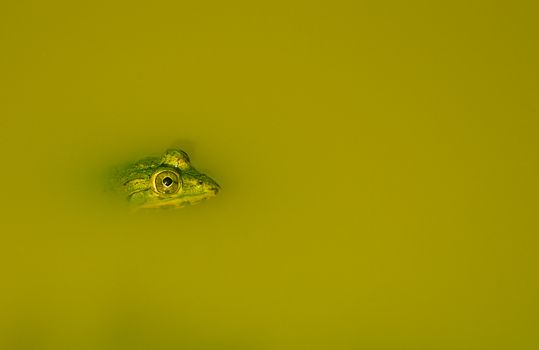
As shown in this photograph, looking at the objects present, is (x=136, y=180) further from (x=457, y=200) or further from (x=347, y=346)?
(x=457, y=200)

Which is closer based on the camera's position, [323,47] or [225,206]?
[225,206]

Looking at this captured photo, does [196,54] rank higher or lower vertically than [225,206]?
higher

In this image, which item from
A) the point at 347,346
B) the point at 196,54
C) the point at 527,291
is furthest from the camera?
the point at 196,54

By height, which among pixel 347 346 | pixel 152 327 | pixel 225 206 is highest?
pixel 225 206

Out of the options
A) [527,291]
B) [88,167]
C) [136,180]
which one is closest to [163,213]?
[136,180]

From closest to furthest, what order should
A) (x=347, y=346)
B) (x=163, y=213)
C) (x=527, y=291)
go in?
(x=347, y=346) → (x=527, y=291) → (x=163, y=213)
